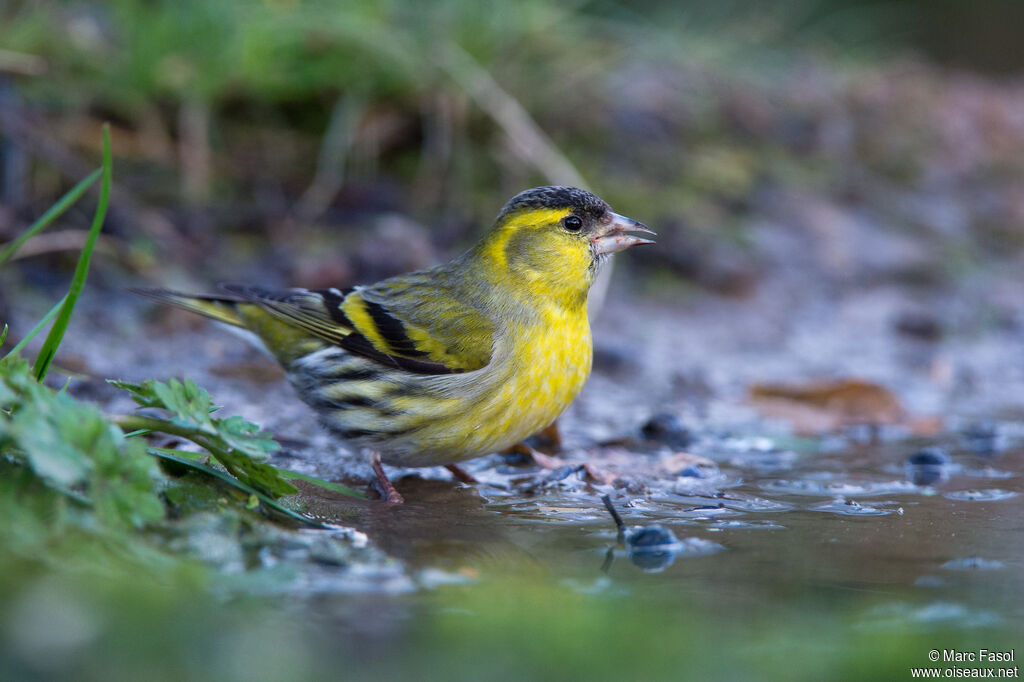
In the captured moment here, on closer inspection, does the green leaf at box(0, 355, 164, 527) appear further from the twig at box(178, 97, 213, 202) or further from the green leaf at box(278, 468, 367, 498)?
the twig at box(178, 97, 213, 202)

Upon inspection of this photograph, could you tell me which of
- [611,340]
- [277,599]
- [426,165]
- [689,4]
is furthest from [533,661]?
[689,4]

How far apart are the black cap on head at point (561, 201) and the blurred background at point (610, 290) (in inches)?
39.2

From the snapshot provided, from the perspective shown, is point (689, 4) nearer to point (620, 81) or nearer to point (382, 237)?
point (620, 81)

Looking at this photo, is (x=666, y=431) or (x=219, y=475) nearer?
(x=219, y=475)

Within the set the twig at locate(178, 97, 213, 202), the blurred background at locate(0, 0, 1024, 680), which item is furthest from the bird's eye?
the twig at locate(178, 97, 213, 202)

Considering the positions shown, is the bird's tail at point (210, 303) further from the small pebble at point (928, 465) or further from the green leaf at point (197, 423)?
the small pebble at point (928, 465)

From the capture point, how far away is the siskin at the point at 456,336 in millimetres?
3938

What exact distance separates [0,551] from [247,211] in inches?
186

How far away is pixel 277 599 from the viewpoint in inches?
92.9

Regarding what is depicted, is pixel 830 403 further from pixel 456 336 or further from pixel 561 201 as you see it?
pixel 456 336

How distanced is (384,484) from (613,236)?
1375mm

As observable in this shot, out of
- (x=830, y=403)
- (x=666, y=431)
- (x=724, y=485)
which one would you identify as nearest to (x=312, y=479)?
(x=724, y=485)

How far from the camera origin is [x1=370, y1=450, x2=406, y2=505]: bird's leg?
364 cm

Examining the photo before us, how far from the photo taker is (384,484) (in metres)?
3.80
